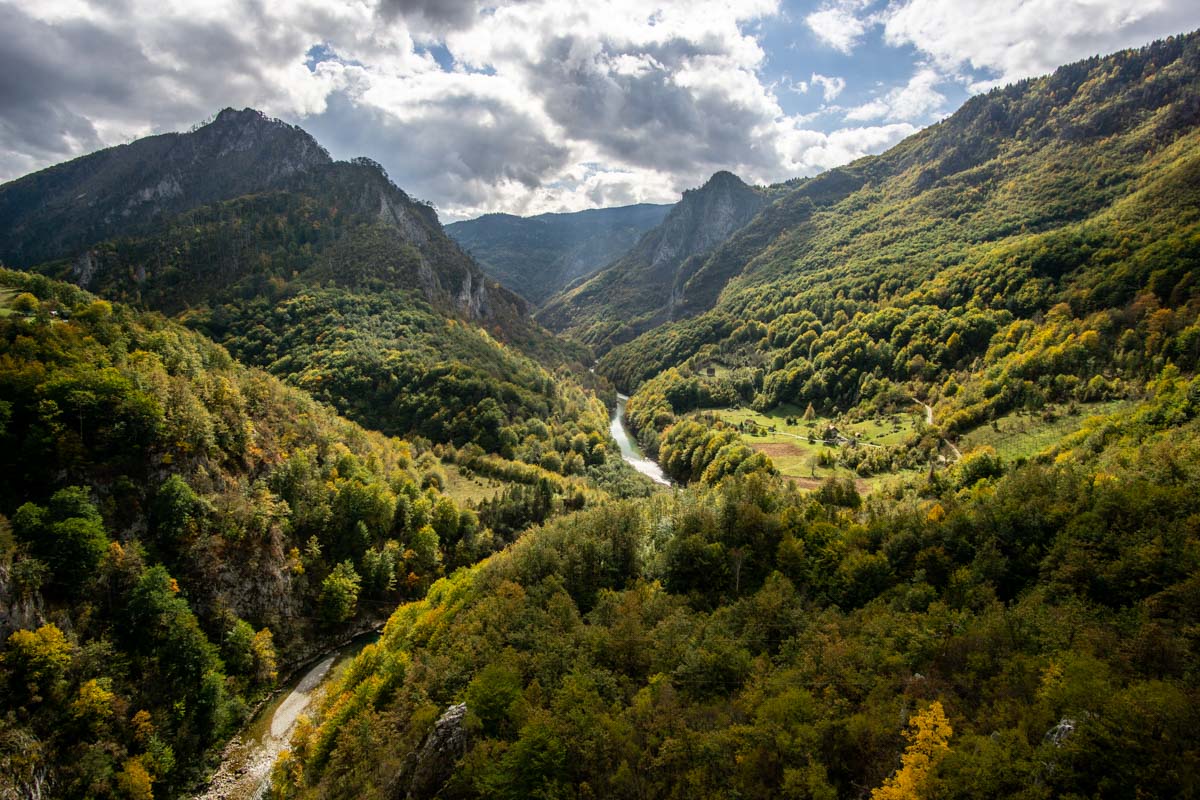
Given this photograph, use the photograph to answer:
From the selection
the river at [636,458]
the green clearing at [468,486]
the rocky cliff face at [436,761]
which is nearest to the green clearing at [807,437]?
the river at [636,458]

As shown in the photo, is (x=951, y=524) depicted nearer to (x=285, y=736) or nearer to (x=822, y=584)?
(x=822, y=584)

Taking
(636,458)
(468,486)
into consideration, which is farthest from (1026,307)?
(468,486)

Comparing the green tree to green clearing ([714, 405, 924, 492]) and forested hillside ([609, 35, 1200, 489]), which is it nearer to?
green clearing ([714, 405, 924, 492])

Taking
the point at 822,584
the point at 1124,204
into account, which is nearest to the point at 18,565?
the point at 822,584

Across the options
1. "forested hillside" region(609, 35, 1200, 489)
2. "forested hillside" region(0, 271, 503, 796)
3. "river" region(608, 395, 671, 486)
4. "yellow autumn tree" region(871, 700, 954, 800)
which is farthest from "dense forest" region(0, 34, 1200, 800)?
"river" region(608, 395, 671, 486)

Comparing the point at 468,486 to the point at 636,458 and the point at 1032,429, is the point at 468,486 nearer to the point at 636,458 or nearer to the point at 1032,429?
the point at 636,458
